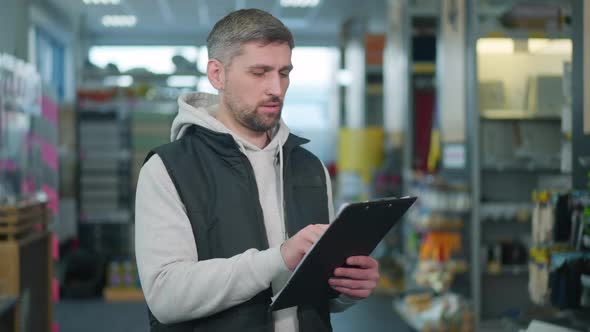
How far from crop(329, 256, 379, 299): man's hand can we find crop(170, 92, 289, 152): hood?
0.37 m

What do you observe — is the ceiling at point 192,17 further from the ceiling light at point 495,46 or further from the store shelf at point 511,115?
the store shelf at point 511,115

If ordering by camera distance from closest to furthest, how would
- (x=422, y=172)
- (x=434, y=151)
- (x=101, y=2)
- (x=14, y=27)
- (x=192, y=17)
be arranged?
(x=434, y=151)
(x=422, y=172)
(x=14, y=27)
(x=101, y=2)
(x=192, y=17)

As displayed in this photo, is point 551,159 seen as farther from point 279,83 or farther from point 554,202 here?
point 279,83

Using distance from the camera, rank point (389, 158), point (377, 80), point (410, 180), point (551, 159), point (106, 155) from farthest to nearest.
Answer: point (377, 80), point (389, 158), point (106, 155), point (410, 180), point (551, 159)

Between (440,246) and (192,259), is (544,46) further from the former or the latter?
(192,259)

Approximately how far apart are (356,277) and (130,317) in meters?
5.74

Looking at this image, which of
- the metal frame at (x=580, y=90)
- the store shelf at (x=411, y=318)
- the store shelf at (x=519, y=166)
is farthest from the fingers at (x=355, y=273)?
the store shelf at (x=519, y=166)

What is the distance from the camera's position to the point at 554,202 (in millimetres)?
3559

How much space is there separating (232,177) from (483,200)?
4.99m

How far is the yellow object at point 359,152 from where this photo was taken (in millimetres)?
9367

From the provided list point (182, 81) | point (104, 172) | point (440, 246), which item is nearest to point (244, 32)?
point (440, 246)

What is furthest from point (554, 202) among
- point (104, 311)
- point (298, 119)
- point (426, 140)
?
point (298, 119)

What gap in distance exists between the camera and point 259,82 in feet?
6.38

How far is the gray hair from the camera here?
6.32 ft
